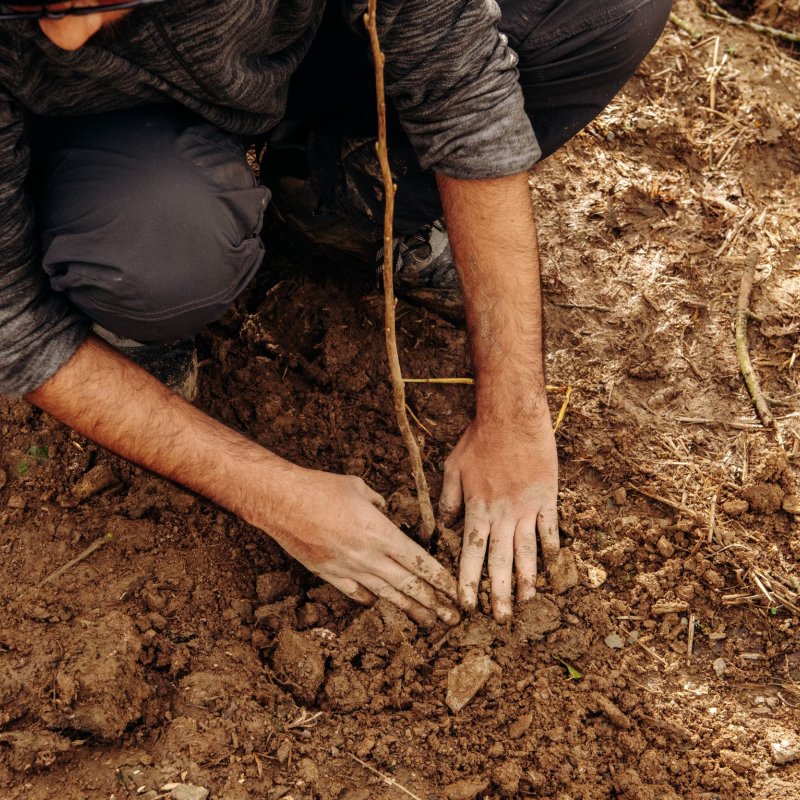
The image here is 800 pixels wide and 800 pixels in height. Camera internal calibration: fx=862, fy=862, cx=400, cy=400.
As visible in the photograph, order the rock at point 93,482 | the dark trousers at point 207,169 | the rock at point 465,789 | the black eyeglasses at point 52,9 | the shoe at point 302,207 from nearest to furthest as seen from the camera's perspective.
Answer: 1. the black eyeglasses at point 52,9
2. the rock at point 465,789
3. the dark trousers at point 207,169
4. the rock at point 93,482
5. the shoe at point 302,207

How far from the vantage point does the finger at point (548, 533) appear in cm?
214

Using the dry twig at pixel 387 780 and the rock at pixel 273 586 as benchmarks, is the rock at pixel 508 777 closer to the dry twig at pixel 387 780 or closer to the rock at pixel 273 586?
the dry twig at pixel 387 780

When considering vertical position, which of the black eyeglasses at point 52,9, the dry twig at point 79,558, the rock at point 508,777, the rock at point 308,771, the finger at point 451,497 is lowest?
the rock at point 508,777

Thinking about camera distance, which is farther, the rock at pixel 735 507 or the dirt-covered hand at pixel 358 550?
the rock at pixel 735 507

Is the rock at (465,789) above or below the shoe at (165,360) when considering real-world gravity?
below

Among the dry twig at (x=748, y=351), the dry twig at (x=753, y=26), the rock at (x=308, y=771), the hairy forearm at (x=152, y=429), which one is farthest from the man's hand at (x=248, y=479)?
the dry twig at (x=753, y=26)

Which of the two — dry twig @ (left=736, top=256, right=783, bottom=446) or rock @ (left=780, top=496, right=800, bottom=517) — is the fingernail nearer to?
rock @ (left=780, top=496, right=800, bottom=517)

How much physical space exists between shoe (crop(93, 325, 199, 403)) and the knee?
27 centimetres

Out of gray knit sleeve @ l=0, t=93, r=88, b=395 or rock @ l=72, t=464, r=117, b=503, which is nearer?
gray knit sleeve @ l=0, t=93, r=88, b=395

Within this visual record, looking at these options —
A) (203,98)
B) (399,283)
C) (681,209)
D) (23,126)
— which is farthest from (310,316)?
(681,209)

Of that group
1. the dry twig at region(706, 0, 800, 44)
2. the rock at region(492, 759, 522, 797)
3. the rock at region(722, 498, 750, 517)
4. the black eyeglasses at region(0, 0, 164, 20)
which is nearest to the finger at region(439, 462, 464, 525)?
the rock at region(492, 759, 522, 797)

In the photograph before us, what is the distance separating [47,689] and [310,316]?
4.29 ft

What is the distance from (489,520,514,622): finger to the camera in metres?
2.06

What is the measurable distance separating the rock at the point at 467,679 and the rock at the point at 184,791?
556 millimetres
